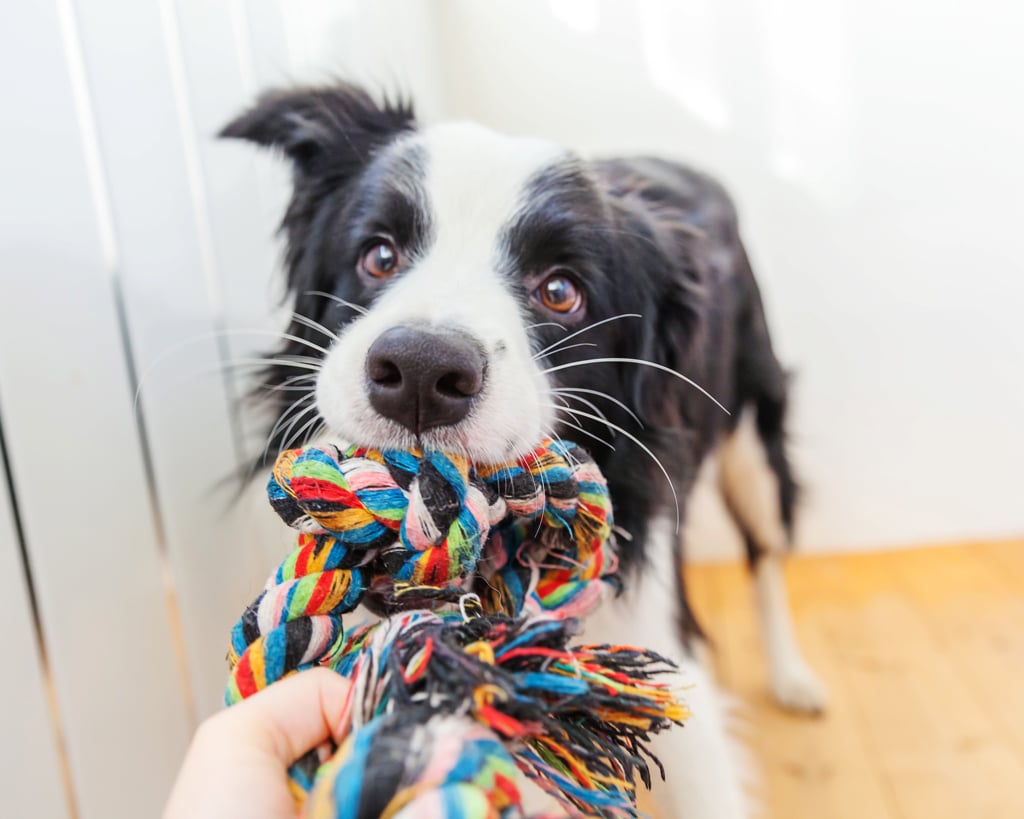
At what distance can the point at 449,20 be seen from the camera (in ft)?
3.94

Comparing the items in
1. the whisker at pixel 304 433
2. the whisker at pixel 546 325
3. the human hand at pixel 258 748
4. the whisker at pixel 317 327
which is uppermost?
the whisker at pixel 317 327

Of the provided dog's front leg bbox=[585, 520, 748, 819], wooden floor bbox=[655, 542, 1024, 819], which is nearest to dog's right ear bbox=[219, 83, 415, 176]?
dog's front leg bbox=[585, 520, 748, 819]

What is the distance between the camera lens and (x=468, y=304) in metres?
→ 0.70

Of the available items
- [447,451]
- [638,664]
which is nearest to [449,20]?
[447,451]

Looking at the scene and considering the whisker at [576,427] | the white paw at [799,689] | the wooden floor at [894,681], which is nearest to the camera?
the whisker at [576,427]

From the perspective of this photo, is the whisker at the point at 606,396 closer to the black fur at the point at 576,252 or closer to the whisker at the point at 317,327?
the black fur at the point at 576,252

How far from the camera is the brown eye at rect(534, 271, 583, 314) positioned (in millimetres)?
799

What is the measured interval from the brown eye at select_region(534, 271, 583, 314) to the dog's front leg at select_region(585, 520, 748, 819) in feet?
0.91

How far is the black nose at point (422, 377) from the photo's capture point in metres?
0.60

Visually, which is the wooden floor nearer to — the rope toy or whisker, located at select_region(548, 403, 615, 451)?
whisker, located at select_region(548, 403, 615, 451)

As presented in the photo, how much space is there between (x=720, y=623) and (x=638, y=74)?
115 cm

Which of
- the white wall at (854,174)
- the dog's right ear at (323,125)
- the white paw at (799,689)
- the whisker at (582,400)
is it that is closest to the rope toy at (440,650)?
the whisker at (582,400)

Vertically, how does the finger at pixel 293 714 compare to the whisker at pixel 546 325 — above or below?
below

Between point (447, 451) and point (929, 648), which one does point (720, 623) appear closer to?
point (929, 648)
